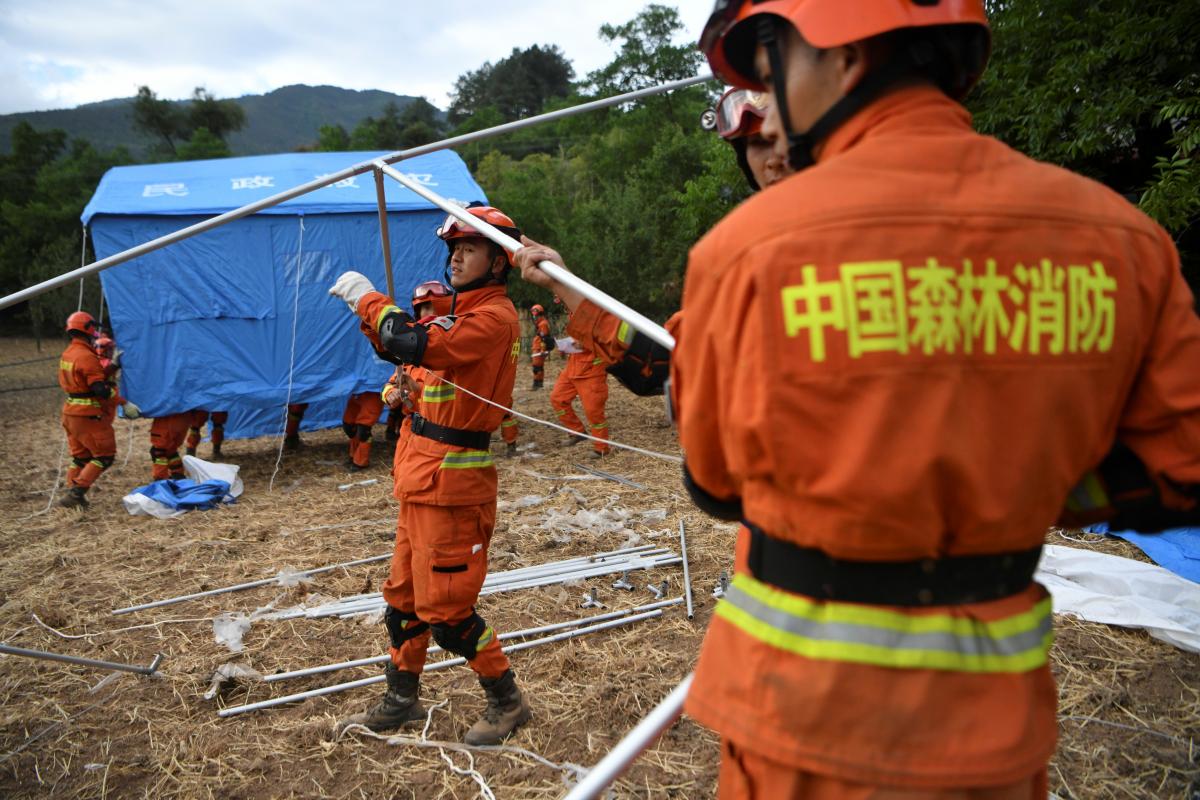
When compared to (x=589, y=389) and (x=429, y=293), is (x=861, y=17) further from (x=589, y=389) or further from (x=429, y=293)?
(x=589, y=389)

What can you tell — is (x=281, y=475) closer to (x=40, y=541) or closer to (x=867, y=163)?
(x=40, y=541)

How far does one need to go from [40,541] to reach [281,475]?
289cm

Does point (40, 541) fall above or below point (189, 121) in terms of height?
below

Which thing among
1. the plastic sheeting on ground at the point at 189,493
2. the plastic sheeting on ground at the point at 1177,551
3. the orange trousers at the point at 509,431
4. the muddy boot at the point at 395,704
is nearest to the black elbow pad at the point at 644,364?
the muddy boot at the point at 395,704

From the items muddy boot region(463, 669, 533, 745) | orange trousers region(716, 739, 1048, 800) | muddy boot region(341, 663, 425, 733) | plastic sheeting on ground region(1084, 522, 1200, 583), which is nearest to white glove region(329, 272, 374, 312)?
muddy boot region(341, 663, 425, 733)

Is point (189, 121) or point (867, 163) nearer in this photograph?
point (867, 163)

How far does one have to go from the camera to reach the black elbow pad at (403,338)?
3.48 meters

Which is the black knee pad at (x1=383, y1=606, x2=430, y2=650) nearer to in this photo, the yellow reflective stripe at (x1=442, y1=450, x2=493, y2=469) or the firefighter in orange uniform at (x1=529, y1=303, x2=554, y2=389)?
the yellow reflective stripe at (x1=442, y1=450, x2=493, y2=469)

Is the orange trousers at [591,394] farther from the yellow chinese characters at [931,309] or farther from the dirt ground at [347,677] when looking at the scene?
the yellow chinese characters at [931,309]

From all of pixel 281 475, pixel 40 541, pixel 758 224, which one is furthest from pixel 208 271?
pixel 758 224

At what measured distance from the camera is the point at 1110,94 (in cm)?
492

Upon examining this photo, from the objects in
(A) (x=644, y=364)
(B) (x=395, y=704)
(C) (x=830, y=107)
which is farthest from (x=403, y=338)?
(C) (x=830, y=107)

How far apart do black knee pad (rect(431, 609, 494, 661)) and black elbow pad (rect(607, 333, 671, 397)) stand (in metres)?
1.88

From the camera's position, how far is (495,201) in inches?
908
